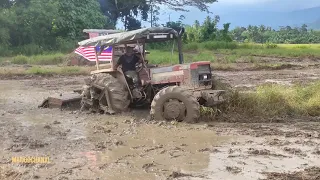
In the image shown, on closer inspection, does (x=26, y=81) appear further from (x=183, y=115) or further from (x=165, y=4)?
(x=165, y=4)

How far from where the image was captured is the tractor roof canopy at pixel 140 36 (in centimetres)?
1070

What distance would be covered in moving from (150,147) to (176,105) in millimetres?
1904

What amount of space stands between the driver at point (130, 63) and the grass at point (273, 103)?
239 cm

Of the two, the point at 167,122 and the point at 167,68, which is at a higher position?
→ the point at 167,68

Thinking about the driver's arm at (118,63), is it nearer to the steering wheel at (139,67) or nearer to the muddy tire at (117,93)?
the muddy tire at (117,93)

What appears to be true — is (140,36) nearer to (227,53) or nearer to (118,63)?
(118,63)

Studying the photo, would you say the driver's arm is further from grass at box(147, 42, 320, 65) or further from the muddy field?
grass at box(147, 42, 320, 65)

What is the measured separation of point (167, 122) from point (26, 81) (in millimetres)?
11849

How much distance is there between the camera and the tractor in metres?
10.2

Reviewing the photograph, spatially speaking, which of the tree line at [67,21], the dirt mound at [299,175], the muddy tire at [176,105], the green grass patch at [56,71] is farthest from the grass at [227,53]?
the dirt mound at [299,175]

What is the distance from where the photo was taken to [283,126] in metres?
9.93

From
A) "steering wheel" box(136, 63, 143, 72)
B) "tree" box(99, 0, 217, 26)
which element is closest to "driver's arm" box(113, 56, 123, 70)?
"steering wheel" box(136, 63, 143, 72)

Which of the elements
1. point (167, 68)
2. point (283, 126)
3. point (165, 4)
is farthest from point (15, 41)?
point (283, 126)

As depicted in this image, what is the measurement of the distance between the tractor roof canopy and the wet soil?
1.84 metres
